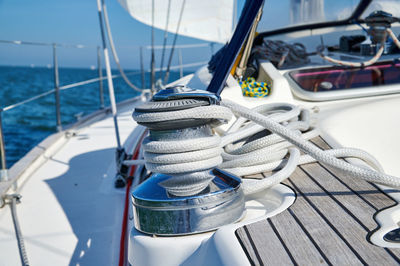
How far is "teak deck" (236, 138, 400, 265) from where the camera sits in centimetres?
85

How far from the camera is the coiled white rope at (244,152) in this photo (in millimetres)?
998

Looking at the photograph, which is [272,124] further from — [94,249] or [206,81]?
[206,81]

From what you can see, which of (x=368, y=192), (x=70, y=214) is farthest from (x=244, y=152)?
(x=70, y=214)

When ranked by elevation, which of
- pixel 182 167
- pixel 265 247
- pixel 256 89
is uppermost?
pixel 256 89

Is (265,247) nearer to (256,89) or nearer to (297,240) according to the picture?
(297,240)

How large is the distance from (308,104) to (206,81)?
1.81 ft

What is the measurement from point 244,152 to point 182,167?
0.45 metres

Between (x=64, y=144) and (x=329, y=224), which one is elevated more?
(x=329, y=224)

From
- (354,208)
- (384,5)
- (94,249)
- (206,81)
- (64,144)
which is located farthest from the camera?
(64,144)

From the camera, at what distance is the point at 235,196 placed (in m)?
1.06

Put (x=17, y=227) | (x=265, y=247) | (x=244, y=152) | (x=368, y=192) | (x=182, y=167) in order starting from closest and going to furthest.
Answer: (x=265, y=247), (x=182, y=167), (x=368, y=192), (x=244, y=152), (x=17, y=227)

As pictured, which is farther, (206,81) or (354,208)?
(206,81)

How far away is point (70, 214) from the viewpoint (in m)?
1.83

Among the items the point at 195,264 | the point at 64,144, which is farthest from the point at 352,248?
the point at 64,144
